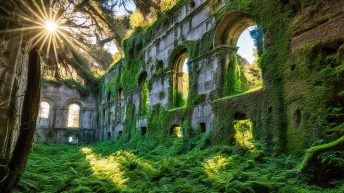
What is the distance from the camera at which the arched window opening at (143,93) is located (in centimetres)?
1931

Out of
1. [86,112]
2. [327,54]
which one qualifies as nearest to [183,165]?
[327,54]

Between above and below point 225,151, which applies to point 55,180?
below

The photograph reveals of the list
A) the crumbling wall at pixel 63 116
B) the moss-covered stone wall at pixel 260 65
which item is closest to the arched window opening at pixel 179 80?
the moss-covered stone wall at pixel 260 65

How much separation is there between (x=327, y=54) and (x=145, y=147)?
10221mm

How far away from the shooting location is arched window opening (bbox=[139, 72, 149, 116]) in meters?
19.3

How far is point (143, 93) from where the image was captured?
19781 mm

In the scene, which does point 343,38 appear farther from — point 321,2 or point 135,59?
point 135,59

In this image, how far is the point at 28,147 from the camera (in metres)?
4.84

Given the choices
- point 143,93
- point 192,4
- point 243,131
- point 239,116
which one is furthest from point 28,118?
point 143,93

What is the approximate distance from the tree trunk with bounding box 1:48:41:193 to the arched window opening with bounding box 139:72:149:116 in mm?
14300

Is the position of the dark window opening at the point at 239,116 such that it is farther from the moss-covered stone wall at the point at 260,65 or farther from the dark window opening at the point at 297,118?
the dark window opening at the point at 297,118

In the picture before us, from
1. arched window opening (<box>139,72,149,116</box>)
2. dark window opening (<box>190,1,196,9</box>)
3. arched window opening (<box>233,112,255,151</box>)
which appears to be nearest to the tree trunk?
arched window opening (<box>233,112,255,151</box>)

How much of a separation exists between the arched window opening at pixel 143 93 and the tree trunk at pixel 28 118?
1430 centimetres

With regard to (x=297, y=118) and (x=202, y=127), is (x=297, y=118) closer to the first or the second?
(x=297, y=118)
